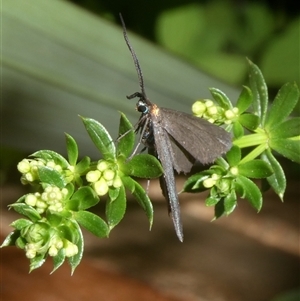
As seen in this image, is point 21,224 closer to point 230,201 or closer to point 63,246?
point 63,246

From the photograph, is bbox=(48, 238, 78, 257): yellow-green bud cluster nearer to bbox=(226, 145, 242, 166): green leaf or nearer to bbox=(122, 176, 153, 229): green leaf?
bbox=(122, 176, 153, 229): green leaf

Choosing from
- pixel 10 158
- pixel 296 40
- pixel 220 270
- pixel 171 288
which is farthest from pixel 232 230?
pixel 10 158

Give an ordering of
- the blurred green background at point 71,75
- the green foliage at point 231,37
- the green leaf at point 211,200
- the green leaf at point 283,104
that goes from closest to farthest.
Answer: the green leaf at point 211,200 < the green leaf at point 283,104 < the blurred green background at point 71,75 < the green foliage at point 231,37

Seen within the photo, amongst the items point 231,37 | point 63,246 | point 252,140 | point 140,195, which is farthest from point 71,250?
point 231,37

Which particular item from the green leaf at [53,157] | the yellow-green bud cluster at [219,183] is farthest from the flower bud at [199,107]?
the green leaf at [53,157]

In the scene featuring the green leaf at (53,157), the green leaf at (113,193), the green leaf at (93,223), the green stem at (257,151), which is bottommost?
the green leaf at (93,223)

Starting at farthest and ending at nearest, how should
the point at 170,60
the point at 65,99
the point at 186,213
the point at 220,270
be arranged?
the point at 186,213
the point at 220,270
the point at 170,60
the point at 65,99

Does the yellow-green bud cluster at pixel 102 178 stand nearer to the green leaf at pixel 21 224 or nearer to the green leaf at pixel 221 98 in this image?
the green leaf at pixel 21 224

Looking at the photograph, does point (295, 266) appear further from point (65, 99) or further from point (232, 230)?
point (65, 99)
